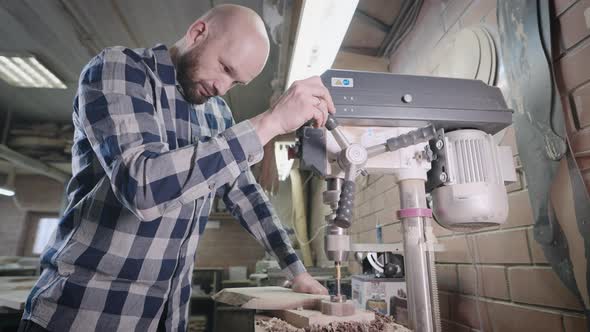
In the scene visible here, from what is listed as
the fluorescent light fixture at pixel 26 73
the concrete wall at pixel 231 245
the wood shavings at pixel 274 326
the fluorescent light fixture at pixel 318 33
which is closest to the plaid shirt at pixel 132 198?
the wood shavings at pixel 274 326

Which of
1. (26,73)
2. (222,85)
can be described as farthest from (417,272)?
(26,73)

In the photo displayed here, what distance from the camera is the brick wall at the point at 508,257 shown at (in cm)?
65

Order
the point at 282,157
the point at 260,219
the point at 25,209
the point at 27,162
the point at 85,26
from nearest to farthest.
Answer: the point at 260,219 → the point at 85,26 → the point at 282,157 → the point at 27,162 → the point at 25,209

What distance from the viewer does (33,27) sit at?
2.41 m

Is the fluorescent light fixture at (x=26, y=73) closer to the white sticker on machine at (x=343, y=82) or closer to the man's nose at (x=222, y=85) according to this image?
the man's nose at (x=222, y=85)

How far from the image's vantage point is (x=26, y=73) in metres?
3.09

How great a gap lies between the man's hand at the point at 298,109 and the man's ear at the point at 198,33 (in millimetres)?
365

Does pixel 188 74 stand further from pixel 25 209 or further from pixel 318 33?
pixel 25 209

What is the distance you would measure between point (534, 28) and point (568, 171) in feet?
1.14

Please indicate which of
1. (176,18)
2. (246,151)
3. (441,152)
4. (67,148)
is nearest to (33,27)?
Result: (176,18)

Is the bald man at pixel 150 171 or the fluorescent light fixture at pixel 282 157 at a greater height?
the fluorescent light fixture at pixel 282 157

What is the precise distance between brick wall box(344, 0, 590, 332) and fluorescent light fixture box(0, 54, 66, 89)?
342 cm

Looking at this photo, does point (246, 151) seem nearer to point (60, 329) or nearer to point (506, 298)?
point (60, 329)

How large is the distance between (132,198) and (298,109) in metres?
0.35
